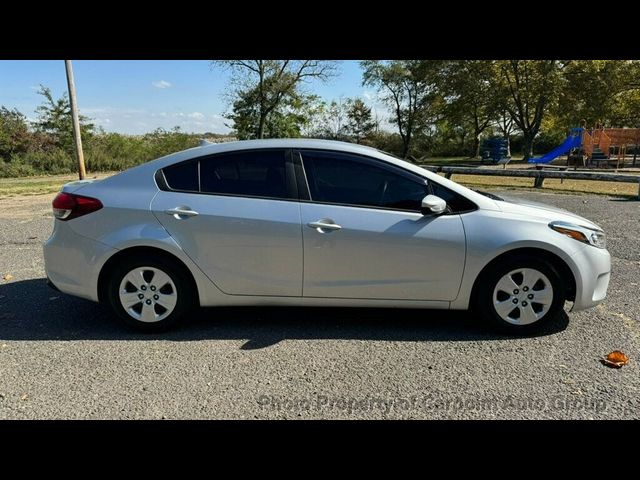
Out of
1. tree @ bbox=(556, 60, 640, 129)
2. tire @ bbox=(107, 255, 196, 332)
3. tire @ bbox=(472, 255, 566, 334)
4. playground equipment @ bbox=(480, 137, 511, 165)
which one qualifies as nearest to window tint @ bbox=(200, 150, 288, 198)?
tire @ bbox=(107, 255, 196, 332)

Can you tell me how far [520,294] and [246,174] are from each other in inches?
96.5

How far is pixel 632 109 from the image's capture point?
30.9 metres

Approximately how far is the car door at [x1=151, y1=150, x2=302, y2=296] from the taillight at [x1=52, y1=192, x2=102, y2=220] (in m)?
0.51

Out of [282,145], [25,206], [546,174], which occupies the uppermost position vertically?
[282,145]

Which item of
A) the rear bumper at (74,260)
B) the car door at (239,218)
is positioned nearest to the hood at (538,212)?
the car door at (239,218)

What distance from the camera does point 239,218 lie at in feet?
11.3

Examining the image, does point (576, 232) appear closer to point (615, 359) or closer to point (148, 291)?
point (615, 359)

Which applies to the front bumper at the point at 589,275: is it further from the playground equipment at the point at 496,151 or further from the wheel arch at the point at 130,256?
the playground equipment at the point at 496,151

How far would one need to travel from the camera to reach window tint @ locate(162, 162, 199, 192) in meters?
3.59

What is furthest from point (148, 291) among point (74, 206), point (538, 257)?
point (538, 257)
